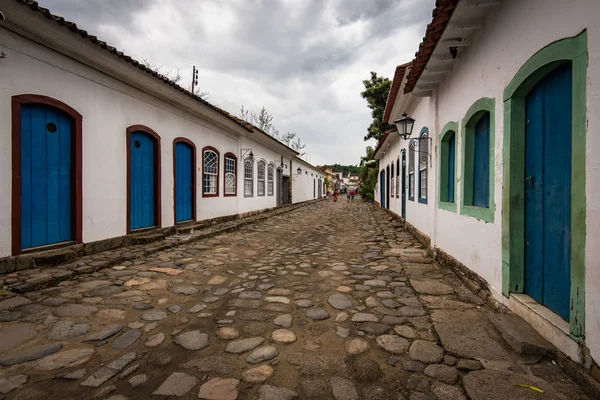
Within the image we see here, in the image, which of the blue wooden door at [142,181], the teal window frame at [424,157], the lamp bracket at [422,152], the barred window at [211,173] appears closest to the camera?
the lamp bracket at [422,152]

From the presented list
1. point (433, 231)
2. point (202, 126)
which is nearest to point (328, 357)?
point (433, 231)

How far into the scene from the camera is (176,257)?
5.25 m

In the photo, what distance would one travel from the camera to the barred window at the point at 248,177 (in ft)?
39.0

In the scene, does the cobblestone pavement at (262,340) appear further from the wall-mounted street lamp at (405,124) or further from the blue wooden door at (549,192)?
the wall-mounted street lamp at (405,124)

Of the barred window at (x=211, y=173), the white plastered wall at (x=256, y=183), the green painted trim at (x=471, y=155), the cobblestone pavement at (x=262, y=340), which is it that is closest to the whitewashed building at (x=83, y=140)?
the barred window at (x=211, y=173)

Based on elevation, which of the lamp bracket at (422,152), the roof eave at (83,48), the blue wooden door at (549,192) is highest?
the roof eave at (83,48)

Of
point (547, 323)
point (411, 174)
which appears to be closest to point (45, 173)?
point (547, 323)

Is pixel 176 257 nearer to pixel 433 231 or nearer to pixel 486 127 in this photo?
pixel 433 231

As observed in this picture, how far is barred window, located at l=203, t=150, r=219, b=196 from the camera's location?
9.04 m

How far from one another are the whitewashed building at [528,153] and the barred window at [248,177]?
28.0 feet

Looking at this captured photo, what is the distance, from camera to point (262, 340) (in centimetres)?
237

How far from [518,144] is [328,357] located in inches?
103

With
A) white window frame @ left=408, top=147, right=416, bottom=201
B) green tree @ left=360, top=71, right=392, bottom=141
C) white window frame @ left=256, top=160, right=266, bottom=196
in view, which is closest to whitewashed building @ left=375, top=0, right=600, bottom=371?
white window frame @ left=408, top=147, right=416, bottom=201

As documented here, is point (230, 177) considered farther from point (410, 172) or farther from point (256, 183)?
point (410, 172)
